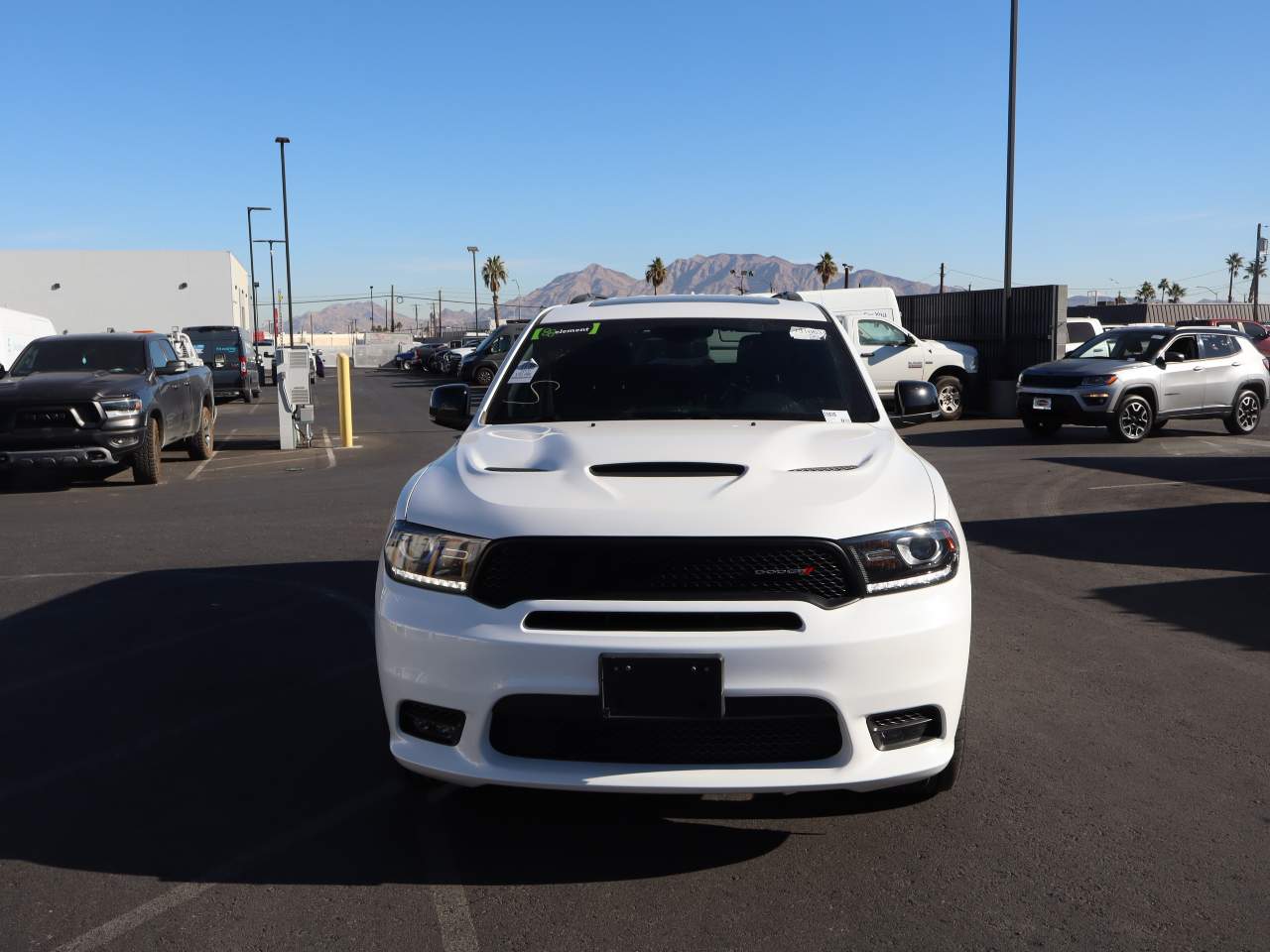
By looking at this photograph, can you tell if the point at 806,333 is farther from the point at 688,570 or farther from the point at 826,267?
the point at 826,267

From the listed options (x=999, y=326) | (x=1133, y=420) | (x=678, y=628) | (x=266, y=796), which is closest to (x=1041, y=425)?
(x=1133, y=420)

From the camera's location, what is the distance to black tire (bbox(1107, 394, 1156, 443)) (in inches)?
683

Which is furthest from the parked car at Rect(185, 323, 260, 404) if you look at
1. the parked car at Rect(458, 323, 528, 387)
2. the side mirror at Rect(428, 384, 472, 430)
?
the side mirror at Rect(428, 384, 472, 430)

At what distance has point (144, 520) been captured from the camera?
1093 centimetres

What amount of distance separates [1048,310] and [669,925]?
20.9 meters

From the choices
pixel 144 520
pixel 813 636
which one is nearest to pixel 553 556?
pixel 813 636

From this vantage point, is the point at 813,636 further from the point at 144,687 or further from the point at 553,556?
the point at 144,687

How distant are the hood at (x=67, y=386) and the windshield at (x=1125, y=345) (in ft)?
44.2

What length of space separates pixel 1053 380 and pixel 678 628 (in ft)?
51.8

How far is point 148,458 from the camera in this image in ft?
44.7

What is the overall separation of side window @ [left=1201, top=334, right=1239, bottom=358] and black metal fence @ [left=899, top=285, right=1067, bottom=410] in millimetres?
3691

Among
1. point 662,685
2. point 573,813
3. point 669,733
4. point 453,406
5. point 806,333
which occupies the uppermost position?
point 806,333

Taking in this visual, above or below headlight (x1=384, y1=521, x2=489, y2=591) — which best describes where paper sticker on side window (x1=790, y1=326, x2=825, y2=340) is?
above

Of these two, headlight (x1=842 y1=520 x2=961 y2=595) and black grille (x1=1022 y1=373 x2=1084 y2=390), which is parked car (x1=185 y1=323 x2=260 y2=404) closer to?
black grille (x1=1022 y1=373 x2=1084 y2=390)
